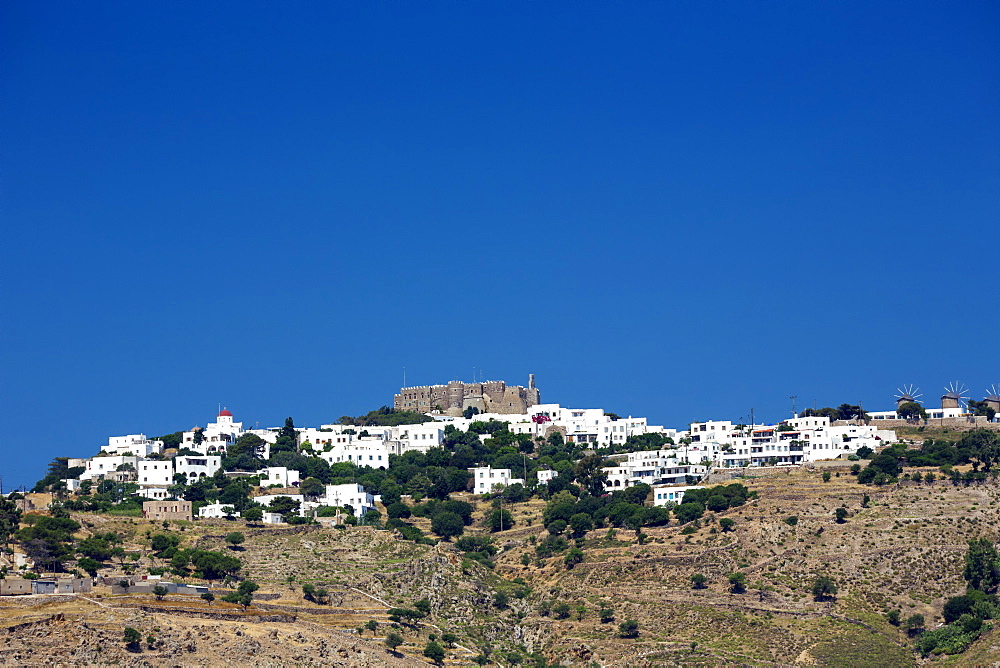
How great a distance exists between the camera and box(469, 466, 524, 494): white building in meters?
107

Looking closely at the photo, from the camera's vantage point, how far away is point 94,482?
104 m

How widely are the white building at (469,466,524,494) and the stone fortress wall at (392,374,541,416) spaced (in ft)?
83.8

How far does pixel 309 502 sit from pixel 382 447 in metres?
16.2

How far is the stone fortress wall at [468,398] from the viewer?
136000 millimetres

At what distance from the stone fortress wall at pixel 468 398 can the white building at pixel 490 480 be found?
83.8ft

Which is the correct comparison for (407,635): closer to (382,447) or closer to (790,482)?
(790,482)

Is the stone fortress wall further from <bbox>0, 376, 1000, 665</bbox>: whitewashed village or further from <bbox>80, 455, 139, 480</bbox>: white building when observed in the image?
<bbox>80, 455, 139, 480</bbox>: white building

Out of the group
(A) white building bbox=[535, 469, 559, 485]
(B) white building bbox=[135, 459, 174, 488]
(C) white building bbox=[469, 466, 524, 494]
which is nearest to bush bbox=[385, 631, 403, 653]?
(C) white building bbox=[469, 466, 524, 494]

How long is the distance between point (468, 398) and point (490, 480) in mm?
30480

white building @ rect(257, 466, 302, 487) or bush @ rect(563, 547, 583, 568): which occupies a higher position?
white building @ rect(257, 466, 302, 487)

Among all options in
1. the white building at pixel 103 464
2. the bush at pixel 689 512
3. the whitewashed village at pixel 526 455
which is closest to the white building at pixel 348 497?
the whitewashed village at pixel 526 455

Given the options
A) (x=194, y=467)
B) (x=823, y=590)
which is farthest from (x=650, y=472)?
(x=194, y=467)

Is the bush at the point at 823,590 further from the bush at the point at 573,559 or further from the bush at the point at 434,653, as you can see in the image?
the bush at the point at 434,653

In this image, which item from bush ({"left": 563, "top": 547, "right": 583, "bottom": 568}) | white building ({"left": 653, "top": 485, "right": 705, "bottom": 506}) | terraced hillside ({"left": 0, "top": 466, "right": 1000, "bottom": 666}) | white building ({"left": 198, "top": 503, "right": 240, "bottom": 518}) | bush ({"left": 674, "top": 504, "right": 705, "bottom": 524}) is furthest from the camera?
white building ({"left": 653, "top": 485, "right": 705, "bottom": 506})
